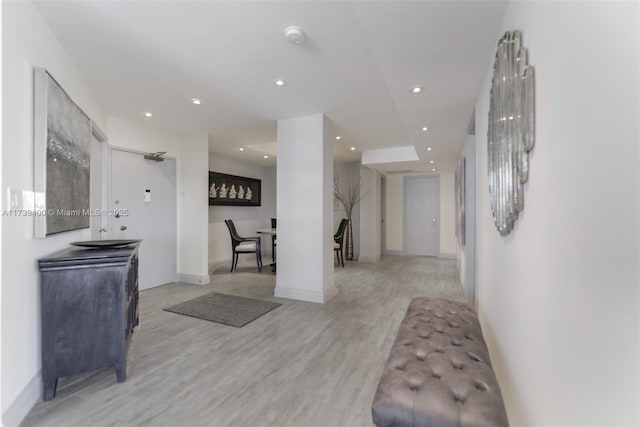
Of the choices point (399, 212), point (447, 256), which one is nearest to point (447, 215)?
point (447, 256)

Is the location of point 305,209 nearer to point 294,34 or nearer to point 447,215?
point 294,34

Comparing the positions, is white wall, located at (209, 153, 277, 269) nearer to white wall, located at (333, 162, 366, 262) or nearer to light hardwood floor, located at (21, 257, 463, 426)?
white wall, located at (333, 162, 366, 262)

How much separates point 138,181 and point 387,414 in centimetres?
451

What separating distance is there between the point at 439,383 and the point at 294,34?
2.26m

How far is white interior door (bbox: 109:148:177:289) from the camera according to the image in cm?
406

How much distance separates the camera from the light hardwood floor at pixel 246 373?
1703mm

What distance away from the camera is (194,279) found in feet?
15.6

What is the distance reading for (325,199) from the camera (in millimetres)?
3811

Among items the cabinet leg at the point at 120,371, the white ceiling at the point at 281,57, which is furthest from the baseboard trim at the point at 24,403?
the white ceiling at the point at 281,57

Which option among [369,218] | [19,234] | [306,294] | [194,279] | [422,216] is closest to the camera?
[19,234]

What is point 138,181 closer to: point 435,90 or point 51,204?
point 51,204

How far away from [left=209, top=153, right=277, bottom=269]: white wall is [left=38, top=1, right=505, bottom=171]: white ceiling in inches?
109

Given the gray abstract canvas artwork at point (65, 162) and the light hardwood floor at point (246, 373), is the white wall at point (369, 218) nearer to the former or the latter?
the light hardwood floor at point (246, 373)

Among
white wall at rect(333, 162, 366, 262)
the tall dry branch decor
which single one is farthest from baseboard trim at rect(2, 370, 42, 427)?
white wall at rect(333, 162, 366, 262)
